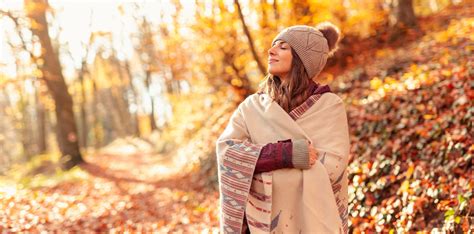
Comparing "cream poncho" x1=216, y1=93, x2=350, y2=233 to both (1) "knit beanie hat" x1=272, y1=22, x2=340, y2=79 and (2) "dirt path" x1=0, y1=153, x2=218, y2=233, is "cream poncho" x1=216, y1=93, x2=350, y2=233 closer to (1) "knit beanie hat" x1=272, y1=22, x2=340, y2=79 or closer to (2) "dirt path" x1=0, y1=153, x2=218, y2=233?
(1) "knit beanie hat" x1=272, y1=22, x2=340, y2=79

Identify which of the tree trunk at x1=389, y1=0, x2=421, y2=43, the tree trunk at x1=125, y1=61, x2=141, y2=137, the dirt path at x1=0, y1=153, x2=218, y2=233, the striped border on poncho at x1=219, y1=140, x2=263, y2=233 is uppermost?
the tree trunk at x1=389, y1=0, x2=421, y2=43

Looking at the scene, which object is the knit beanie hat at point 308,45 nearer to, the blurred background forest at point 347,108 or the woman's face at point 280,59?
the woman's face at point 280,59

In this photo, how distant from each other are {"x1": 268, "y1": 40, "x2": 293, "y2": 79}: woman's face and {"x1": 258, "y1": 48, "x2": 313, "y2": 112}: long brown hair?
0.10 ft

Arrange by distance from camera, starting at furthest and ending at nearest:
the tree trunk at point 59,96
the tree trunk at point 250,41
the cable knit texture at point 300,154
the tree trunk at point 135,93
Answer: the tree trunk at point 135,93 → the tree trunk at point 59,96 → the tree trunk at point 250,41 → the cable knit texture at point 300,154

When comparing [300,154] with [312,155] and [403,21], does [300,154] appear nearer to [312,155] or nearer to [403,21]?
[312,155]

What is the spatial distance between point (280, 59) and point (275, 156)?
25.7 inches

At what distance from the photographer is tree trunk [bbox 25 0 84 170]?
13.1 meters

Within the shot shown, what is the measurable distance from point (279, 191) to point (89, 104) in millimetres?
46895

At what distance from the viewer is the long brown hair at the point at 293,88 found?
276cm

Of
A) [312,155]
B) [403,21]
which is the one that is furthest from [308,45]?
[403,21]

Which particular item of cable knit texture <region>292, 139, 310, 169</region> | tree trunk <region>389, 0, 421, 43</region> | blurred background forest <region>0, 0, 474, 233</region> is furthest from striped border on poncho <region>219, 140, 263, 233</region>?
tree trunk <region>389, 0, 421, 43</region>

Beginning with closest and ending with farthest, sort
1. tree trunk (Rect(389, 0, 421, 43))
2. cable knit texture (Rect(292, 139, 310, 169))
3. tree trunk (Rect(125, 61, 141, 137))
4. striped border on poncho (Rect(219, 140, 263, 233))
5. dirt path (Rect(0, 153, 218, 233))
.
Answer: cable knit texture (Rect(292, 139, 310, 169)), striped border on poncho (Rect(219, 140, 263, 233)), dirt path (Rect(0, 153, 218, 233)), tree trunk (Rect(389, 0, 421, 43)), tree trunk (Rect(125, 61, 141, 137))

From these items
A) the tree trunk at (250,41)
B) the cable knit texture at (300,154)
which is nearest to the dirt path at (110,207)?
the tree trunk at (250,41)

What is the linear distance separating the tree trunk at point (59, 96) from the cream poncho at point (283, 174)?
11.7m
